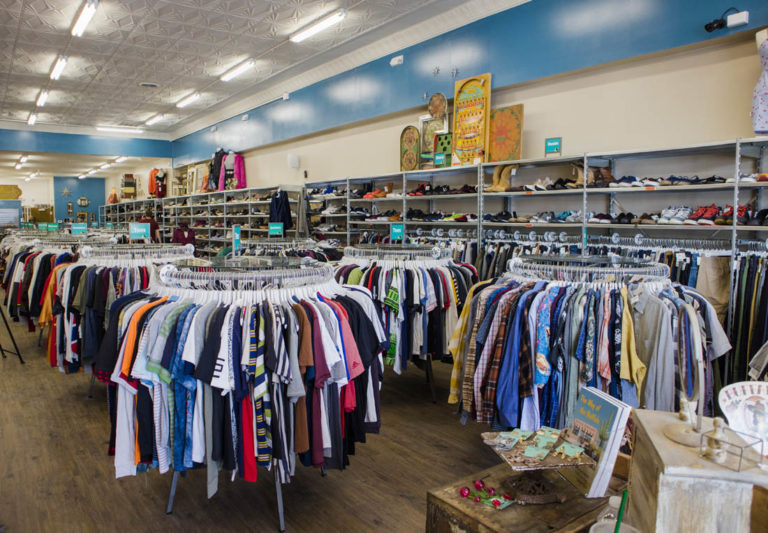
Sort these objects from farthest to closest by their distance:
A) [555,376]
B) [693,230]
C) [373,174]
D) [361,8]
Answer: [373,174] → [361,8] → [693,230] → [555,376]

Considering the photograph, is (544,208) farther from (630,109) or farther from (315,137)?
(315,137)

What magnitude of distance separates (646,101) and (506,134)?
1593 millimetres

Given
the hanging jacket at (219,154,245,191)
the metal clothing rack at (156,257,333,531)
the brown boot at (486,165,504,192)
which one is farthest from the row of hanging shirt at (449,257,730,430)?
the hanging jacket at (219,154,245,191)

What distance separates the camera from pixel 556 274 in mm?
2896

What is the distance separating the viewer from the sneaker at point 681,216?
183 inches

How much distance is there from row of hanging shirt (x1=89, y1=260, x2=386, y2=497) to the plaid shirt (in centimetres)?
73

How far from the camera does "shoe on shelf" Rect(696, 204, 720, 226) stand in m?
4.45

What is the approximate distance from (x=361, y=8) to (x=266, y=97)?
514 cm

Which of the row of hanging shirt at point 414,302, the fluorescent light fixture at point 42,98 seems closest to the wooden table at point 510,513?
the row of hanging shirt at point 414,302

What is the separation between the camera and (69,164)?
1870 centimetres

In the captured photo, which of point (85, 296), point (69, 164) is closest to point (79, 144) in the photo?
point (69, 164)

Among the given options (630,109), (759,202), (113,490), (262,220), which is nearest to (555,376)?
(113,490)

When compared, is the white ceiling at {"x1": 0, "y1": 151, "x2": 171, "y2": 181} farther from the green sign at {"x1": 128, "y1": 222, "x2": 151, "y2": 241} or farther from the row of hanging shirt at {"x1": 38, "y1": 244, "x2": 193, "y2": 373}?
the row of hanging shirt at {"x1": 38, "y1": 244, "x2": 193, "y2": 373}

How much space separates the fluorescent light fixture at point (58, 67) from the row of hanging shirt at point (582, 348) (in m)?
9.85
